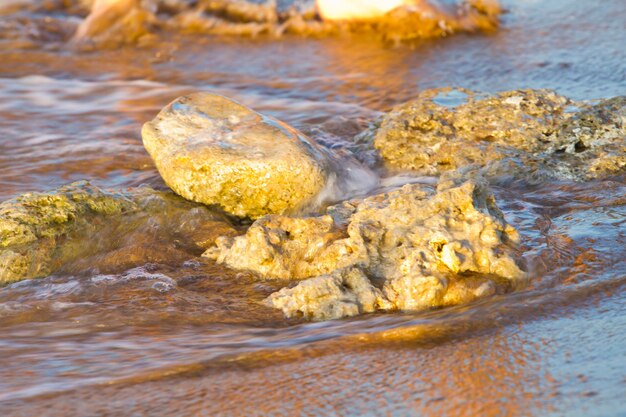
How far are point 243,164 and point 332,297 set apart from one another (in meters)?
0.96

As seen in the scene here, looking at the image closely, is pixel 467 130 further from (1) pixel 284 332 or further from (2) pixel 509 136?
(1) pixel 284 332

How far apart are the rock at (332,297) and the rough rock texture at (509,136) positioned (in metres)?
1.17

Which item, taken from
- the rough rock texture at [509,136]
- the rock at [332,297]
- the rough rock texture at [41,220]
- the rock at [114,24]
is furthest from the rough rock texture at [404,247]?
the rock at [114,24]

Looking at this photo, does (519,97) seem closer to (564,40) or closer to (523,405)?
(564,40)

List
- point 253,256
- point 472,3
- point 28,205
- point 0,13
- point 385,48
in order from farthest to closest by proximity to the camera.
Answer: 1. point 0,13
2. point 472,3
3. point 385,48
4. point 28,205
5. point 253,256

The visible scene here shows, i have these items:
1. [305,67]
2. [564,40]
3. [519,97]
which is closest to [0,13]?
[305,67]

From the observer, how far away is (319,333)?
7.91 feet

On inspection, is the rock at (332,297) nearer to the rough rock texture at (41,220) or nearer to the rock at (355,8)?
the rough rock texture at (41,220)

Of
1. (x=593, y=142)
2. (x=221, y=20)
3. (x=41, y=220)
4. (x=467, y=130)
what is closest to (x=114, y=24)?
(x=221, y=20)

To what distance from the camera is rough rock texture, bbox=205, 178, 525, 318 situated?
2.60 meters

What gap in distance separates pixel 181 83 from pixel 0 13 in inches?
102

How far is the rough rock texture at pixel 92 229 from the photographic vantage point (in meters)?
3.06

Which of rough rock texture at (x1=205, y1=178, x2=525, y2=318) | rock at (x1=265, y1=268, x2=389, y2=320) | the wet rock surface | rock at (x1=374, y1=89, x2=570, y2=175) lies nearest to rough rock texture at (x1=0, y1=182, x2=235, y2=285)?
rough rock texture at (x1=205, y1=178, x2=525, y2=318)

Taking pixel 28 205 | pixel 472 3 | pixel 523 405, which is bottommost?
pixel 523 405
